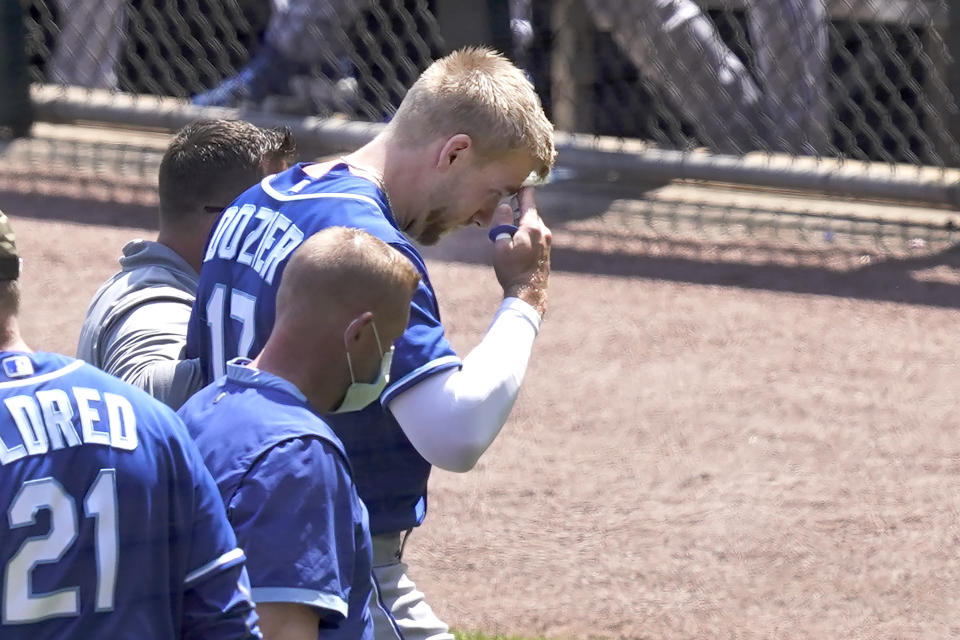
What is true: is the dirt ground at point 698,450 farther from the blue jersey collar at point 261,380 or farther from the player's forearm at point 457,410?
the blue jersey collar at point 261,380

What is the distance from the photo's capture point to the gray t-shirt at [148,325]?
272cm

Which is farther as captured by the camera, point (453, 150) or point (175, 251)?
point (175, 251)

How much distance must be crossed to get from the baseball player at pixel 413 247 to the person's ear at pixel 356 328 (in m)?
0.25

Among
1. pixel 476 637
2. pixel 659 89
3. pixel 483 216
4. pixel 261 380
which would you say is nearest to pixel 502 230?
pixel 483 216

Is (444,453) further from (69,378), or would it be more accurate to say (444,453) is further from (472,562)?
(472,562)

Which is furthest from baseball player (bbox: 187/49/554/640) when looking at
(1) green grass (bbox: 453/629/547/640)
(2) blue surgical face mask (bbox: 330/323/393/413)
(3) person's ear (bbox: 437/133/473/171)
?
(1) green grass (bbox: 453/629/547/640)

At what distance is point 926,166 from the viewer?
6.45m

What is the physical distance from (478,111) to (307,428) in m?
0.79

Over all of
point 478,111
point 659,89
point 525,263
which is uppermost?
point 478,111

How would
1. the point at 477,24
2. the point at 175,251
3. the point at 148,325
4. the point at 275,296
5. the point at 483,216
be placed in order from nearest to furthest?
the point at 275,296 → the point at 483,216 → the point at 148,325 → the point at 175,251 → the point at 477,24

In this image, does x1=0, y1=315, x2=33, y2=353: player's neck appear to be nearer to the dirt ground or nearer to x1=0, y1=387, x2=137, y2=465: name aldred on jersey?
x1=0, y1=387, x2=137, y2=465: name aldred on jersey

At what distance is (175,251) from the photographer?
3.11 meters

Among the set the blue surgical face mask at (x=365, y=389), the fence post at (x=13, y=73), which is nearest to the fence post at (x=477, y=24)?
the fence post at (x=13, y=73)

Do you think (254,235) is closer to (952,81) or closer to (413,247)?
(413,247)
